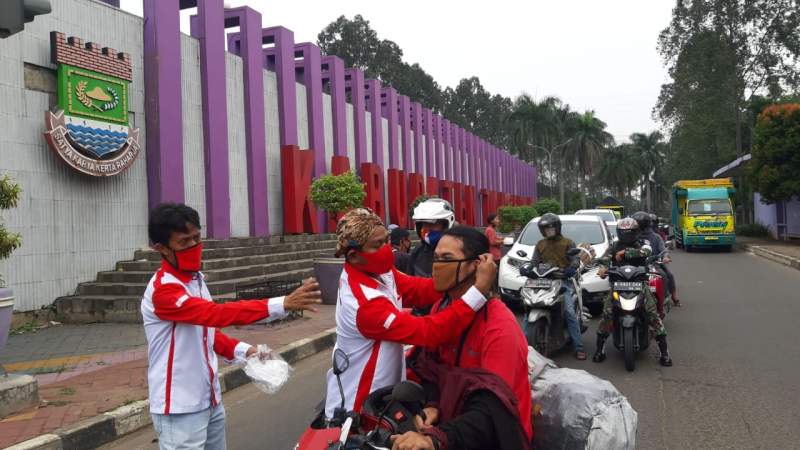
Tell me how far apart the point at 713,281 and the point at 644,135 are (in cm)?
7427

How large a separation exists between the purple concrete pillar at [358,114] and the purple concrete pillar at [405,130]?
4.94m

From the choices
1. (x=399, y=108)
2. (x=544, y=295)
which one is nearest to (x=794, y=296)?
(x=544, y=295)

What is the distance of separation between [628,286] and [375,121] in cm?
1929

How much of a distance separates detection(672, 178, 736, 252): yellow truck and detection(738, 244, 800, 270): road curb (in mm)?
810

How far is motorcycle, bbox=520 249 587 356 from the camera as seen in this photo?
6.43 metres

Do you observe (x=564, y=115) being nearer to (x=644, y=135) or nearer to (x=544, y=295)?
(x=644, y=135)

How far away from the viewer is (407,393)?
2.01 m

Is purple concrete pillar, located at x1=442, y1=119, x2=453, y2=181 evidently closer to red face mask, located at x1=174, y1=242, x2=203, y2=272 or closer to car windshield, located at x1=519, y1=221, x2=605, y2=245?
car windshield, located at x1=519, y1=221, x2=605, y2=245

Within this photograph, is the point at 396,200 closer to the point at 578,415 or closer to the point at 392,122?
the point at 392,122

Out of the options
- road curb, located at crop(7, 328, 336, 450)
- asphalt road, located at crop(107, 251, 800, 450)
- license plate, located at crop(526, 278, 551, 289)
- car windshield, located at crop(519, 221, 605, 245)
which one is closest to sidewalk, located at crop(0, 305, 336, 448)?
road curb, located at crop(7, 328, 336, 450)

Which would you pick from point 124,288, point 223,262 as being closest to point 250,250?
point 223,262

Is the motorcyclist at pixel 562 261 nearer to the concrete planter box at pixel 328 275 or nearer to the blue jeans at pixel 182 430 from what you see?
the blue jeans at pixel 182 430

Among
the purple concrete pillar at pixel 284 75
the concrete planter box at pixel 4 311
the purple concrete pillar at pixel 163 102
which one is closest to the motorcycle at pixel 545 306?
the concrete planter box at pixel 4 311

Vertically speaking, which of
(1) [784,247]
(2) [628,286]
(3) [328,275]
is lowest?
(1) [784,247]
